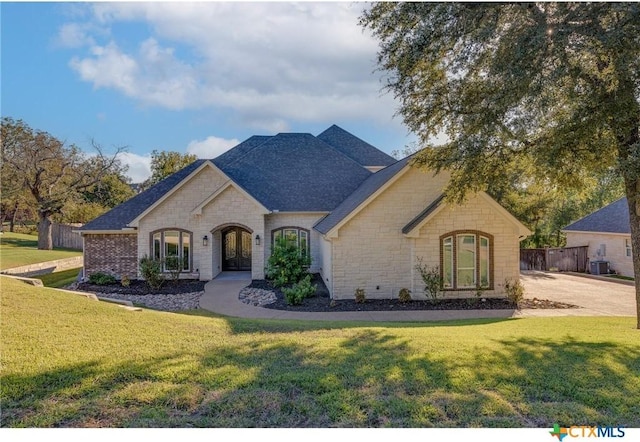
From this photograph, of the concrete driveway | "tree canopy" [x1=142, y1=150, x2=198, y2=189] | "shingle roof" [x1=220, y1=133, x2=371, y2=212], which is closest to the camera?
the concrete driveway

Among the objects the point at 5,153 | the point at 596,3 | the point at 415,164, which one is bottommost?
the point at 415,164

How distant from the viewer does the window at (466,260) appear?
14453 mm

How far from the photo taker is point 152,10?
8.30 m

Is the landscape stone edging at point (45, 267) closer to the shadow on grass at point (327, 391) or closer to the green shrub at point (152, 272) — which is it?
the green shrub at point (152, 272)

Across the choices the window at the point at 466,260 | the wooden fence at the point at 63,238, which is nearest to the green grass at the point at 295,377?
the window at the point at 466,260

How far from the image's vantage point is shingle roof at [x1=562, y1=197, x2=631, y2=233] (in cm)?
2428

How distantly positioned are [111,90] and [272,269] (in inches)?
375

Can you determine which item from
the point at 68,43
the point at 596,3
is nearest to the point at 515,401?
the point at 596,3

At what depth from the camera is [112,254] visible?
752 inches

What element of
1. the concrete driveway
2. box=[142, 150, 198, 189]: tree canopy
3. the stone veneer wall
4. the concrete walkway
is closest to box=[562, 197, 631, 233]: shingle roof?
the concrete driveway

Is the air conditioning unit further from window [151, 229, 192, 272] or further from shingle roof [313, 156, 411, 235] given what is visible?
window [151, 229, 192, 272]

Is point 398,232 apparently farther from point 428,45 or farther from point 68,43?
point 68,43

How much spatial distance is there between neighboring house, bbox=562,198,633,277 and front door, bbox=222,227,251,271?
2233 cm

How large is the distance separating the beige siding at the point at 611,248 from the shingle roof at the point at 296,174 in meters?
16.6
